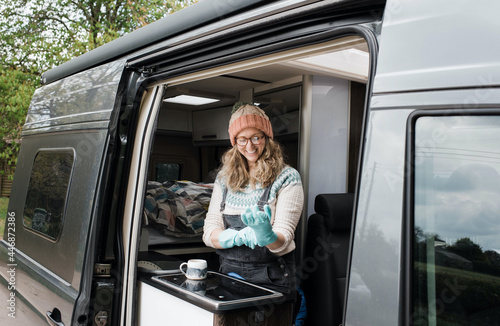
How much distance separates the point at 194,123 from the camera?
201 inches

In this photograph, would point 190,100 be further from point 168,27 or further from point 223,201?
point 168,27

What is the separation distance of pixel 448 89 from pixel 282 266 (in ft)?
5.81

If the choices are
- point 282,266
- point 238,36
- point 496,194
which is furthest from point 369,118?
point 282,266

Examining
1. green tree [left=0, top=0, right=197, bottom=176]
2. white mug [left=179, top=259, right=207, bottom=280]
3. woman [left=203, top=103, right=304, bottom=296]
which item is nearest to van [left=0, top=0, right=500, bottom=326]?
white mug [left=179, top=259, right=207, bottom=280]

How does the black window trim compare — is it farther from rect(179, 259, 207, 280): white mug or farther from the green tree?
the green tree

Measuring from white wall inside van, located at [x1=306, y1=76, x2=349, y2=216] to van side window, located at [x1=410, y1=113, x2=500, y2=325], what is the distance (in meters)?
2.34

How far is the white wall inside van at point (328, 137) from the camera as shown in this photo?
11.3ft

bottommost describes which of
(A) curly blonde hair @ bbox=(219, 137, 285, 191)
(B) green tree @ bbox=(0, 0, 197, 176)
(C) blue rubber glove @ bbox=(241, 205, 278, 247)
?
(C) blue rubber glove @ bbox=(241, 205, 278, 247)

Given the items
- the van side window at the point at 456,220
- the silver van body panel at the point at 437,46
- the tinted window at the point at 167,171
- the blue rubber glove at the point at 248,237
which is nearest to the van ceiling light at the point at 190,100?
the tinted window at the point at 167,171

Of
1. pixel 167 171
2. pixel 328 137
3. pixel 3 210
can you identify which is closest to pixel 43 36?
pixel 3 210

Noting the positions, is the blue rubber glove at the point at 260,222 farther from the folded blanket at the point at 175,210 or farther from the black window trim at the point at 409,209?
the folded blanket at the point at 175,210

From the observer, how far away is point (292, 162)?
12.1 ft

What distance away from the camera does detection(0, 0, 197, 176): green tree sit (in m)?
11.1

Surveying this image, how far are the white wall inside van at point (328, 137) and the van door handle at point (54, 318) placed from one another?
175cm
